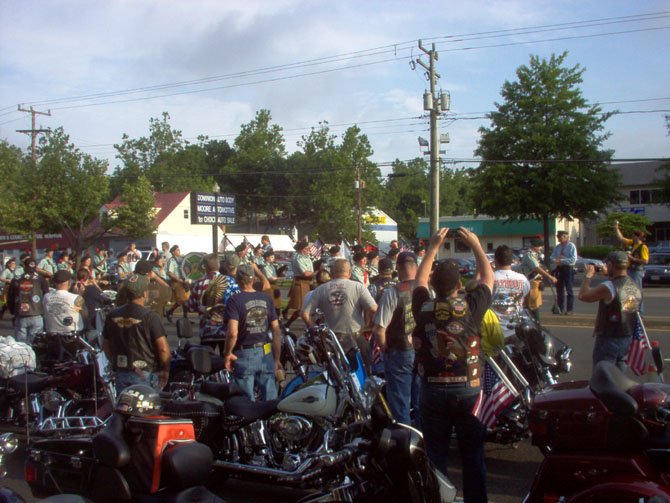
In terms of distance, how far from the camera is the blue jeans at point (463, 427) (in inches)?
177

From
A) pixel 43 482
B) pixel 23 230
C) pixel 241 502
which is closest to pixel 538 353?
pixel 241 502

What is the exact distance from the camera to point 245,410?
543 centimetres

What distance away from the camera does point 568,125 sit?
3544cm

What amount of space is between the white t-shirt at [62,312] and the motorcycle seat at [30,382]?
141 cm

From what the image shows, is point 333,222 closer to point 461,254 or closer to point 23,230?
point 461,254

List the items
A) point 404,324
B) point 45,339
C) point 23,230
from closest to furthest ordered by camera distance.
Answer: point 404,324
point 45,339
point 23,230

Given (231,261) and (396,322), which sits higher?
(231,261)

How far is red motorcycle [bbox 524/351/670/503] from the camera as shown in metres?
3.74

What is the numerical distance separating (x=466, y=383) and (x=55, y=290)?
6410 mm

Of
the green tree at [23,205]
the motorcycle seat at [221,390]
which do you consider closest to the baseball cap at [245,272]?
the motorcycle seat at [221,390]

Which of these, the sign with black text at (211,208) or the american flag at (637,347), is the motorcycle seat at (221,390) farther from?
the sign with black text at (211,208)

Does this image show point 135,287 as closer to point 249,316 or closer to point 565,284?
point 249,316

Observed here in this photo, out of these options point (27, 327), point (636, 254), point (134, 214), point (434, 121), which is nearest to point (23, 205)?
point (134, 214)

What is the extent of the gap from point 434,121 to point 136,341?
25775 mm
